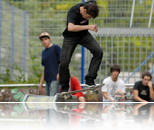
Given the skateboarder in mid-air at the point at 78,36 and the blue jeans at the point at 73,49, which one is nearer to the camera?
the skateboarder in mid-air at the point at 78,36

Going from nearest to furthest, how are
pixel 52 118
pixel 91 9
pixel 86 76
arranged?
pixel 52 118
pixel 91 9
pixel 86 76

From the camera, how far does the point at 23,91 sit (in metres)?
6.18

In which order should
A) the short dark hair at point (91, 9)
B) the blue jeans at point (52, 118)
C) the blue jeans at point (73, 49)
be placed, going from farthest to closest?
1. the blue jeans at point (73, 49)
2. the short dark hair at point (91, 9)
3. the blue jeans at point (52, 118)

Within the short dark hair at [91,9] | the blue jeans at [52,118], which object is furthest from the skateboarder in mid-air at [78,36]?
the blue jeans at [52,118]

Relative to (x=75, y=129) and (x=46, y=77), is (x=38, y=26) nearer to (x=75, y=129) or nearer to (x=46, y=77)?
(x=46, y=77)

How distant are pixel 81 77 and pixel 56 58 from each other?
4.09 ft

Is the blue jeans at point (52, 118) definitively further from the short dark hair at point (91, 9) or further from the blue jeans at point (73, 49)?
the short dark hair at point (91, 9)

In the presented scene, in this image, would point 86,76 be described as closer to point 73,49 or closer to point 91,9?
point 73,49

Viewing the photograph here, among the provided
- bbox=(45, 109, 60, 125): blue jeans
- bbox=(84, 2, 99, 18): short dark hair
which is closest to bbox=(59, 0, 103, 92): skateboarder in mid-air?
bbox=(84, 2, 99, 18): short dark hair

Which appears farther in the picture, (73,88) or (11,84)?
(11,84)

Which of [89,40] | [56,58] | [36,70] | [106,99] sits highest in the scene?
[89,40]

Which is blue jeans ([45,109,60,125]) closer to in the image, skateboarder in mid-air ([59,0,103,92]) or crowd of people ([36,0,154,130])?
crowd of people ([36,0,154,130])

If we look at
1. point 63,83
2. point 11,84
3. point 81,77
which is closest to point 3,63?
point 11,84

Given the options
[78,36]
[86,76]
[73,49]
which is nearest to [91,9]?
[78,36]
